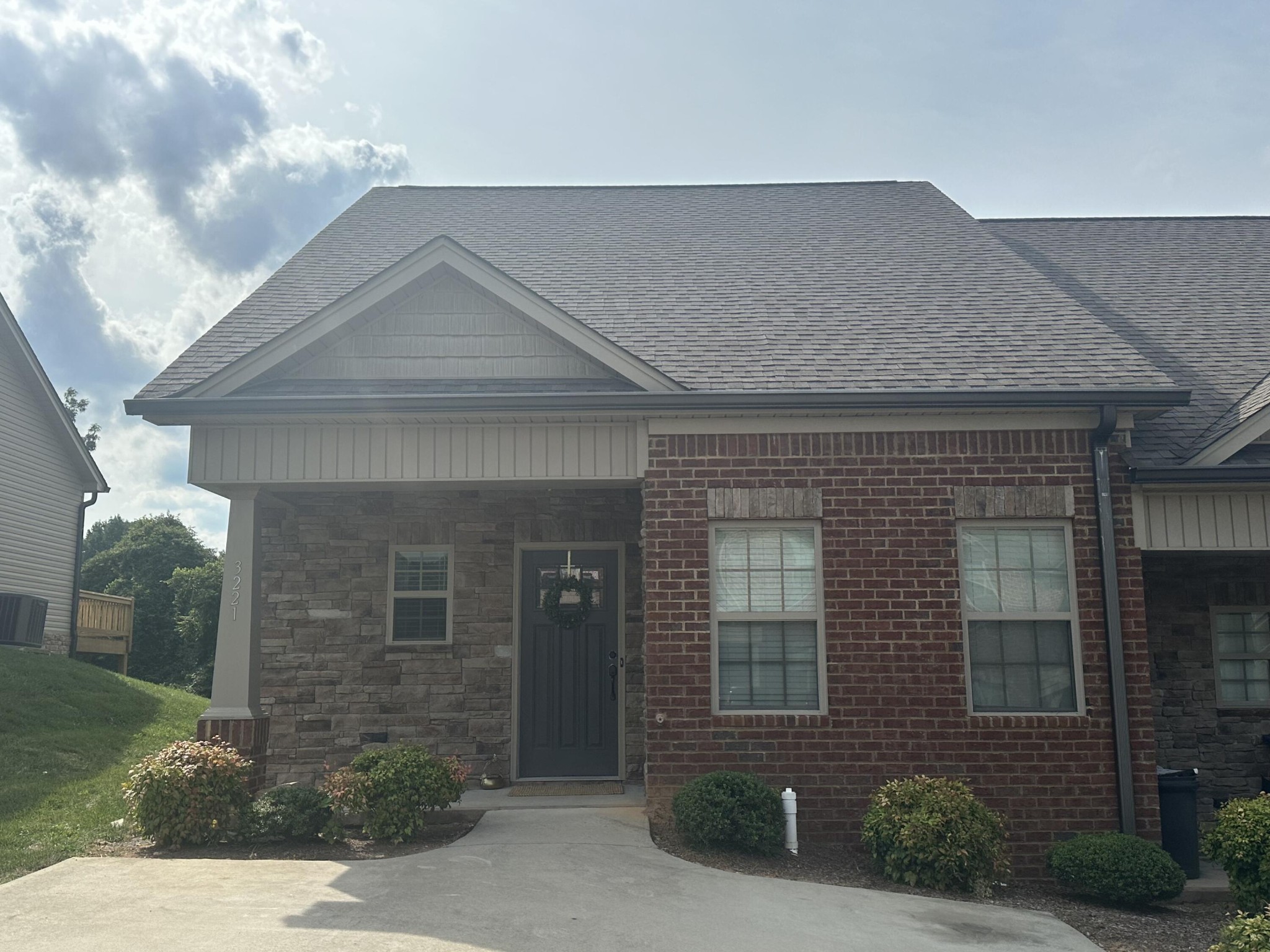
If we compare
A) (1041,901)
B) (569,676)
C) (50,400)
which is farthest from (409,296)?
(50,400)

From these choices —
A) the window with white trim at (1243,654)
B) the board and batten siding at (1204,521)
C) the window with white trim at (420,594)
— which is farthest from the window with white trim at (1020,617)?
the window with white trim at (420,594)

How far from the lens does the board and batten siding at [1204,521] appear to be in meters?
8.80

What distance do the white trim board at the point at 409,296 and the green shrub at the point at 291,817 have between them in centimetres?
331

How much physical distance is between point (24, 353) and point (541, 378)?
13592 millimetres

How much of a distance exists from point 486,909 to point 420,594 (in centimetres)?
470

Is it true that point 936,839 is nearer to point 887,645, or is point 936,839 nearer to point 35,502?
point 887,645

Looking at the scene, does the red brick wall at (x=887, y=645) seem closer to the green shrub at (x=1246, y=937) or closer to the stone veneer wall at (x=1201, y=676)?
the stone veneer wall at (x=1201, y=676)

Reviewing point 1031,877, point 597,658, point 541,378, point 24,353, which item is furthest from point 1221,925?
point 24,353

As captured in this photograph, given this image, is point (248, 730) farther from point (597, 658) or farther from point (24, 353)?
point (24, 353)

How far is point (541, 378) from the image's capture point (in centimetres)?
928

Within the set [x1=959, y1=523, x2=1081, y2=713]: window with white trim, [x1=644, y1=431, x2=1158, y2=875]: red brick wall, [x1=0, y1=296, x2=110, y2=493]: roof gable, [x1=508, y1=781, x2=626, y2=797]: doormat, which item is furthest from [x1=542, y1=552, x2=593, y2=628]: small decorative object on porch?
[x1=0, y1=296, x2=110, y2=493]: roof gable

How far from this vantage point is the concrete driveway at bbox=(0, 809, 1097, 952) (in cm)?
564

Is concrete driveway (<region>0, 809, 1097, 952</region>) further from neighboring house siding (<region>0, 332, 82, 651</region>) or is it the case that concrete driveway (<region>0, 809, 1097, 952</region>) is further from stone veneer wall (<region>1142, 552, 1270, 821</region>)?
neighboring house siding (<region>0, 332, 82, 651</region>)

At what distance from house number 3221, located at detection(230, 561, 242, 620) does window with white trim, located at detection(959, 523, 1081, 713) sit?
234 inches
